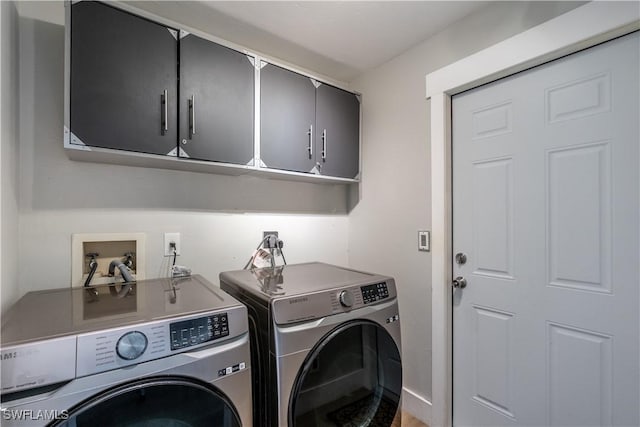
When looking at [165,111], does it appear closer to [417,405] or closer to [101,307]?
[101,307]

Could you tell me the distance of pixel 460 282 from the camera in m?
1.63

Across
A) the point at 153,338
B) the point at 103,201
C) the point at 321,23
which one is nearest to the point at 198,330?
the point at 153,338

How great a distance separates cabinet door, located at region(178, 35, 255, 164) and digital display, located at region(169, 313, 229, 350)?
816 millimetres

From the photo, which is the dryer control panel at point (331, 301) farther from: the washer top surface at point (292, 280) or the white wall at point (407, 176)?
the white wall at point (407, 176)

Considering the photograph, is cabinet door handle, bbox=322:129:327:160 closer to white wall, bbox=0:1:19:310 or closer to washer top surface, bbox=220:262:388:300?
washer top surface, bbox=220:262:388:300

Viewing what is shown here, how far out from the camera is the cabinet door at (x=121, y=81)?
45.2 inches

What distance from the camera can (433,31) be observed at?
167cm

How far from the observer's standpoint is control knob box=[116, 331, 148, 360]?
77cm

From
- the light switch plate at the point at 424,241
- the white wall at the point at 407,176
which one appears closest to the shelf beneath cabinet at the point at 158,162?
the white wall at the point at 407,176

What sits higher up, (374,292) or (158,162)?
(158,162)

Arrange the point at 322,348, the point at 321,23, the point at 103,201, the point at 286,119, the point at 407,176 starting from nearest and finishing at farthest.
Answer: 1. the point at 322,348
2. the point at 103,201
3. the point at 321,23
4. the point at 286,119
5. the point at 407,176

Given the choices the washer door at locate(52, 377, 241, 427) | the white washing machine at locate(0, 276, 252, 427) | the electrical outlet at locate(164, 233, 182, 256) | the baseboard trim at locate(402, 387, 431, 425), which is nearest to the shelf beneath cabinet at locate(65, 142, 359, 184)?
the electrical outlet at locate(164, 233, 182, 256)

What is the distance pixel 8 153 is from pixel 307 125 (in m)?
1.33

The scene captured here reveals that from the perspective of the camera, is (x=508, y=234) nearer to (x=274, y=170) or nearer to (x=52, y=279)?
(x=274, y=170)
